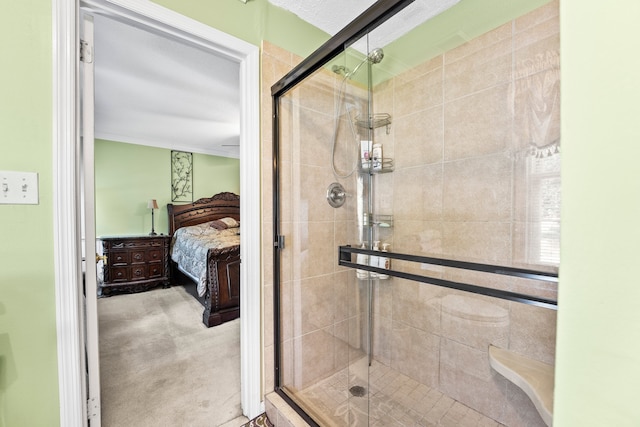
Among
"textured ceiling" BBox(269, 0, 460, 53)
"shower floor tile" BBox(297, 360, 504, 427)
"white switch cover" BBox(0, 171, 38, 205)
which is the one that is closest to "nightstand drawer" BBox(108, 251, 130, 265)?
"white switch cover" BBox(0, 171, 38, 205)

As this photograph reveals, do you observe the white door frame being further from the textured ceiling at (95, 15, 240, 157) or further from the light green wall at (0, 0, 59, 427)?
the textured ceiling at (95, 15, 240, 157)

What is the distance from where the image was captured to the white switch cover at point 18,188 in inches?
39.6

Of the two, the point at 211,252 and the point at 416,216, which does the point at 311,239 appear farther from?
the point at 211,252

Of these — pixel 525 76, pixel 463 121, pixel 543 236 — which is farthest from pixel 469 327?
pixel 525 76

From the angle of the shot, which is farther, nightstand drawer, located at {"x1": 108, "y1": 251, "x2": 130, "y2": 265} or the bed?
nightstand drawer, located at {"x1": 108, "y1": 251, "x2": 130, "y2": 265}

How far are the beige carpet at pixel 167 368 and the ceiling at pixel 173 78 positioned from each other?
7.11 feet

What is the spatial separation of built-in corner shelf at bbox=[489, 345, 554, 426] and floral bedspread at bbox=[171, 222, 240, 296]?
8.43 feet

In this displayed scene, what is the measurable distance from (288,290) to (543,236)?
141 cm

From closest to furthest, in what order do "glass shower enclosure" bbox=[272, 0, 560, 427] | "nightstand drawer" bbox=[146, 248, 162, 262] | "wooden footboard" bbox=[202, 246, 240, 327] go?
"glass shower enclosure" bbox=[272, 0, 560, 427]
"wooden footboard" bbox=[202, 246, 240, 327]
"nightstand drawer" bbox=[146, 248, 162, 262]

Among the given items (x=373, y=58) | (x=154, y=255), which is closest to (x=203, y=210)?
(x=154, y=255)

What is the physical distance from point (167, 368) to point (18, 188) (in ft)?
5.51

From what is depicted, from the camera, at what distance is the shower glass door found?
1.67 m

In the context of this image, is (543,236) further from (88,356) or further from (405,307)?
(88,356)

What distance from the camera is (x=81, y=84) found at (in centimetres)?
122
